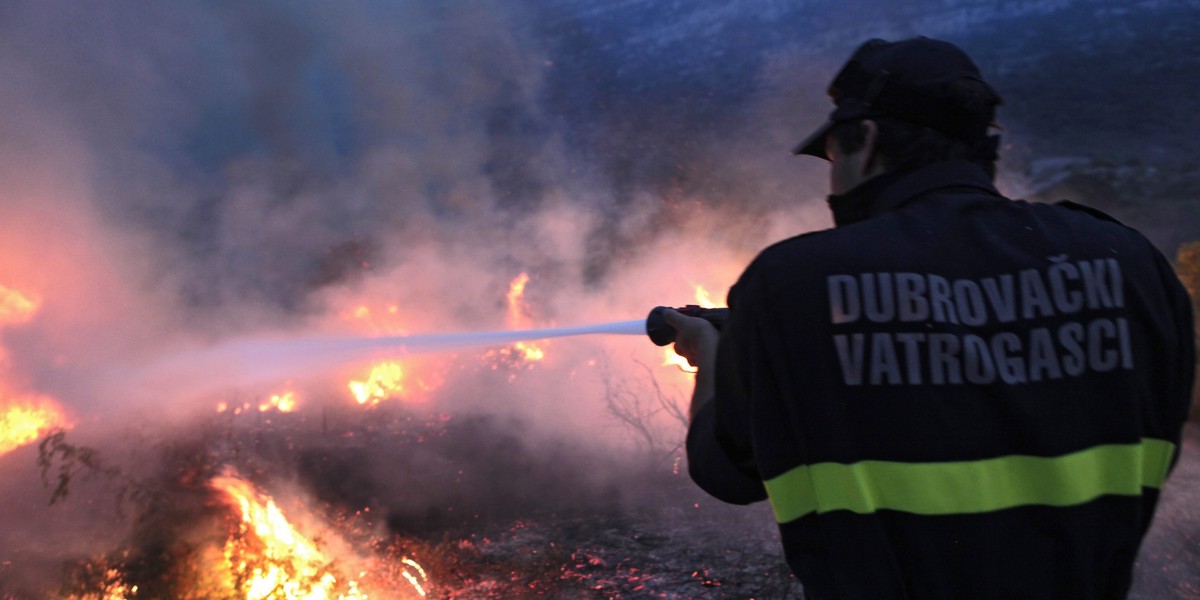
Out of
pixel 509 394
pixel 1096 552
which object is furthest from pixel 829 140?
pixel 509 394

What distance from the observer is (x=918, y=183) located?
1166 mm

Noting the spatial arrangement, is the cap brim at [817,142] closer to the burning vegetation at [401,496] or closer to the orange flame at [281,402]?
the burning vegetation at [401,496]

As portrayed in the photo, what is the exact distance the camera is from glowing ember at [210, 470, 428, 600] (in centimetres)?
320

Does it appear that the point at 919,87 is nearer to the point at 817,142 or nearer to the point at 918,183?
the point at 918,183

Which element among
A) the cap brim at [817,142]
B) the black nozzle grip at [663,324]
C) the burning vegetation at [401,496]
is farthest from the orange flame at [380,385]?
the cap brim at [817,142]

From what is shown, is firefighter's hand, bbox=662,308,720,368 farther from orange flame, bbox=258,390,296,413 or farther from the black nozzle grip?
orange flame, bbox=258,390,296,413

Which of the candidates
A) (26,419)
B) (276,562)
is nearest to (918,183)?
(276,562)

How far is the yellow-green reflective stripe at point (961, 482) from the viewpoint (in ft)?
3.27

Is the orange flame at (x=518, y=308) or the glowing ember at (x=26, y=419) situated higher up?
the orange flame at (x=518, y=308)

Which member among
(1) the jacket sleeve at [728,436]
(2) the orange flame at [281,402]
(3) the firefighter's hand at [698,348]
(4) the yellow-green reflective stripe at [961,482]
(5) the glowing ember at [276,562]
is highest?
(2) the orange flame at [281,402]

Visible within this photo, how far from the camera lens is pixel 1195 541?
3453mm

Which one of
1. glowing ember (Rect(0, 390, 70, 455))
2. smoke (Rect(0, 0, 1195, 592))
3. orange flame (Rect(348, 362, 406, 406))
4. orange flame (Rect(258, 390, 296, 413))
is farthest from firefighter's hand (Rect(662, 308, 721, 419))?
orange flame (Rect(258, 390, 296, 413))

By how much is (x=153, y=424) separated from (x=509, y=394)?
2.46m

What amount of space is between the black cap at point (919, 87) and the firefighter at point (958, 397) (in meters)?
0.17
